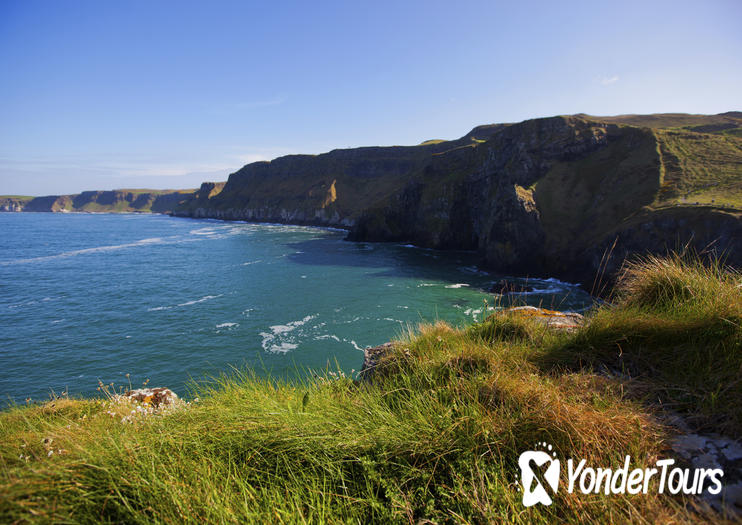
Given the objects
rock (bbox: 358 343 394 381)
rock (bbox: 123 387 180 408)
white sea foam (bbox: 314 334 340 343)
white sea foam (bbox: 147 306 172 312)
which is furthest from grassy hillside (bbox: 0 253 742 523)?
white sea foam (bbox: 147 306 172 312)

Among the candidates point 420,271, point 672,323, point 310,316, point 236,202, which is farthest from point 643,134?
point 236,202

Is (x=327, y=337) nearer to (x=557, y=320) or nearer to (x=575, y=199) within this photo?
(x=557, y=320)

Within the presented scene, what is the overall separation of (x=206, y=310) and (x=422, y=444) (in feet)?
95.0

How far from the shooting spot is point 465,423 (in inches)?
120

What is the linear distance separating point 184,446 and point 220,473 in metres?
0.55

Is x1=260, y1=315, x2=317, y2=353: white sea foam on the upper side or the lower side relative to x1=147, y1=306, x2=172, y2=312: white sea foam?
lower

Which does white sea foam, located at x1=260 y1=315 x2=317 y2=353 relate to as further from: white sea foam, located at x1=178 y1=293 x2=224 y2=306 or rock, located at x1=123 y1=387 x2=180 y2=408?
rock, located at x1=123 y1=387 x2=180 y2=408

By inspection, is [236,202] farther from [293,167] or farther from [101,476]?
[101,476]

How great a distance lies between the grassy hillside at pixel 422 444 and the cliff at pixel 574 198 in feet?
11.4

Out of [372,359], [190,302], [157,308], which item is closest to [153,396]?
[372,359]

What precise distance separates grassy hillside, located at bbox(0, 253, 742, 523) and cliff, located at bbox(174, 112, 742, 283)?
349 cm

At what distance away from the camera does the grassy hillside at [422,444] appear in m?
2.25

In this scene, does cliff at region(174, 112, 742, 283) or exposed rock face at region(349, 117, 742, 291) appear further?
cliff at region(174, 112, 742, 283)

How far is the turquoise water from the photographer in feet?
59.5
